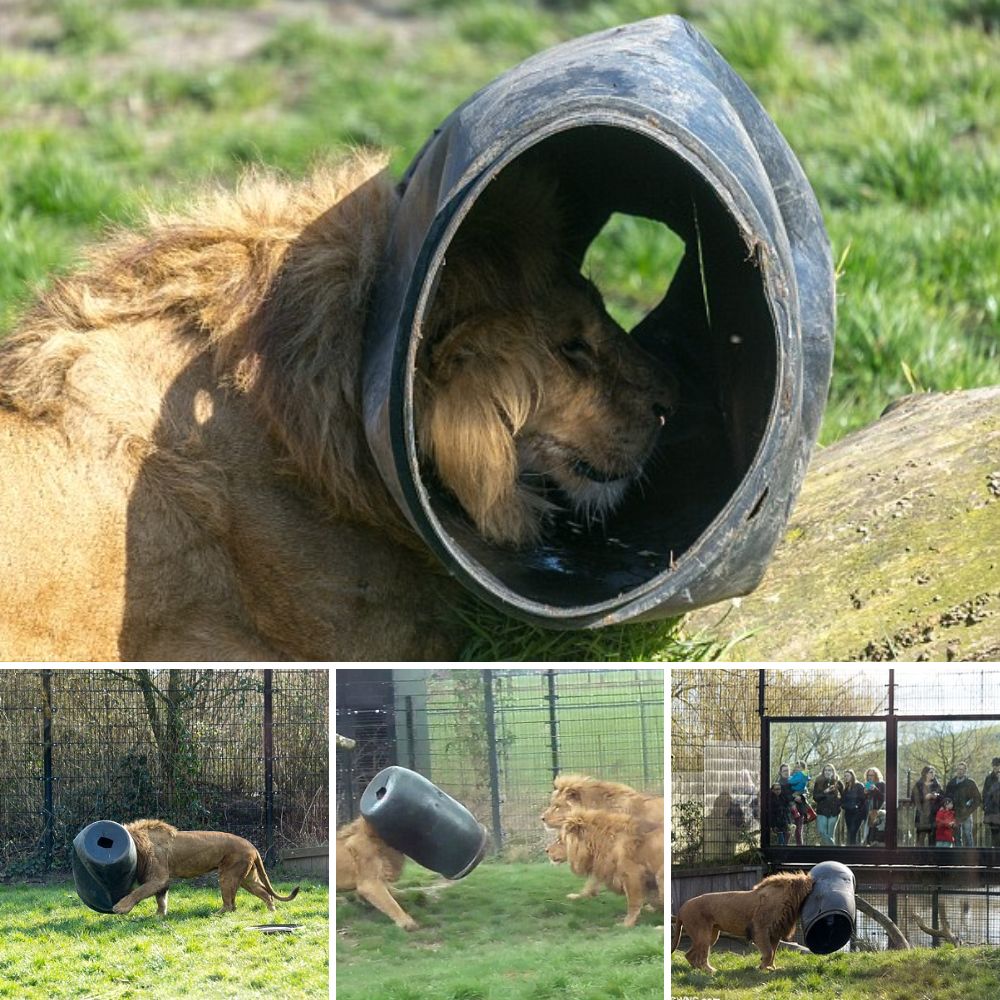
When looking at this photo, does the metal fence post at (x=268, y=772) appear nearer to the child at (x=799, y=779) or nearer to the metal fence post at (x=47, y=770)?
the metal fence post at (x=47, y=770)

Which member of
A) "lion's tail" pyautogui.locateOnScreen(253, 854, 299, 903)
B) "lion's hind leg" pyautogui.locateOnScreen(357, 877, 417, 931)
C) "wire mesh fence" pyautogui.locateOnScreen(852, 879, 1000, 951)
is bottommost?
"wire mesh fence" pyautogui.locateOnScreen(852, 879, 1000, 951)

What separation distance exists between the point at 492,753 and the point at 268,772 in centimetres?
41

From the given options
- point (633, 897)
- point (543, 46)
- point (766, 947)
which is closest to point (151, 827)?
point (633, 897)

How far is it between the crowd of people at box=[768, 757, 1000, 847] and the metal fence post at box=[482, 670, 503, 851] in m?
A: 0.50

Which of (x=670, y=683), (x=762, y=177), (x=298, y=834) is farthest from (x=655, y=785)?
(x=762, y=177)

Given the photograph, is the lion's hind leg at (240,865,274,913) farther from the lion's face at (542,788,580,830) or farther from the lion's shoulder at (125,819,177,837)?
the lion's face at (542,788,580,830)

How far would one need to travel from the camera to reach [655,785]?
8.87ft

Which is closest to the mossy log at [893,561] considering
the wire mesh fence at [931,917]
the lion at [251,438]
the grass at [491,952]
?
→ the lion at [251,438]

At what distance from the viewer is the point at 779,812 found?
9.04ft

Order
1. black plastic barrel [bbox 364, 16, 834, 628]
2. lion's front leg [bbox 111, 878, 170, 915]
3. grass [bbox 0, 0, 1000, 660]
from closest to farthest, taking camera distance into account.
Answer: lion's front leg [bbox 111, 878, 170, 915] < black plastic barrel [bbox 364, 16, 834, 628] < grass [bbox 0, 0, 1000, 660]

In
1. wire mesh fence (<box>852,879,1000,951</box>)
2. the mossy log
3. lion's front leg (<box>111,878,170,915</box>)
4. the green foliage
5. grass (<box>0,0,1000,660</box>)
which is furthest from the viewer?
the green foliage

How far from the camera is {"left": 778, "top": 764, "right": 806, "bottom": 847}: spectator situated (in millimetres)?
2756

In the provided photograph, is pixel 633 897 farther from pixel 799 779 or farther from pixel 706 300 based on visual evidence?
pixel 706 300

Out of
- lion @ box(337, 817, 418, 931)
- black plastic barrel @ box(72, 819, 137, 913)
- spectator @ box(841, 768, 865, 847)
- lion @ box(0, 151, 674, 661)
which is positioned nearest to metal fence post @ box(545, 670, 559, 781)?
lion @ box(337, 817, 418, 931)
